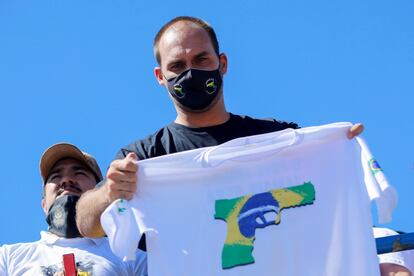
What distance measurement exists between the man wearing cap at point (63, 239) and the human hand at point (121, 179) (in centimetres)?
123

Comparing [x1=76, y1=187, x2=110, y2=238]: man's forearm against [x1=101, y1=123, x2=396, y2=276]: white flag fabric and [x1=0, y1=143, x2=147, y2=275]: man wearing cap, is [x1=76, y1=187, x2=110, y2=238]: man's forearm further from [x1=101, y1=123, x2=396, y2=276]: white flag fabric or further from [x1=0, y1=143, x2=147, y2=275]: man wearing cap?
[x1=0, y1=143, x2=147, y2=275]: man wearing cap

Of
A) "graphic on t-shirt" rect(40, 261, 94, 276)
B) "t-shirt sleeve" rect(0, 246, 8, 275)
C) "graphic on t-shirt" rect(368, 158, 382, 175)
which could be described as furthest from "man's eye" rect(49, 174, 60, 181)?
"graphic on t-shirt" rect(368, 158, 382, 175)

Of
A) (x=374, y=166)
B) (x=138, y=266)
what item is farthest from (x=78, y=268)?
(x=374, y=166)

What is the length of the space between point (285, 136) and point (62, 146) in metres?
2.23

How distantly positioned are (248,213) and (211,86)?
0.78 meters

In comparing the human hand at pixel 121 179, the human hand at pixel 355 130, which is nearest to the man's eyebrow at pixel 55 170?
the human hand at pixel 121 179

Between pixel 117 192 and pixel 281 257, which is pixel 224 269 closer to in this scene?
pixel 281 257

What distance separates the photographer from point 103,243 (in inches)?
237

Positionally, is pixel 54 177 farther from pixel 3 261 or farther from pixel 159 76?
pixel 159 76

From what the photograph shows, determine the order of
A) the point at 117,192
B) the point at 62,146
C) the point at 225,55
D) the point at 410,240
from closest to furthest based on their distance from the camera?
the point at 117,192
the point at 410,240
the point at 225,55
the point at 62,146

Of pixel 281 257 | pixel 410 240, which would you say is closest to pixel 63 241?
pixel 281 257

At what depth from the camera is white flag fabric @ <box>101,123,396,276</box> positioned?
4.54m

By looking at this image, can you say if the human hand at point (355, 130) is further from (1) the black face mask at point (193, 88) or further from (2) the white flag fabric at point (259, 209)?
(1) the black face mask at point (193, 88)

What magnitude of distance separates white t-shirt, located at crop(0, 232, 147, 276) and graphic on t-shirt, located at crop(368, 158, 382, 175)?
173cm
